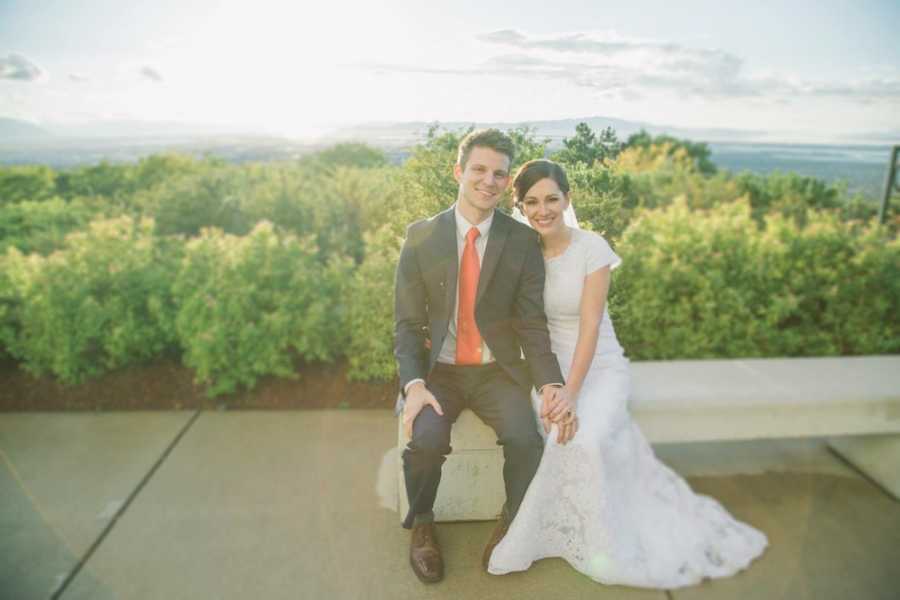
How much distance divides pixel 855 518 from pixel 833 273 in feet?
6.26

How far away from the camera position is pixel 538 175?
2.64 m

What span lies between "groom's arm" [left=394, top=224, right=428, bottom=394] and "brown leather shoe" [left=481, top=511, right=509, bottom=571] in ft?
2.41

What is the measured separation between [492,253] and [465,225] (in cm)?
20

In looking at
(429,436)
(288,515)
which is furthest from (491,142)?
(288,515)

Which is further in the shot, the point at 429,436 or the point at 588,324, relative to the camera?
the point at 588,324

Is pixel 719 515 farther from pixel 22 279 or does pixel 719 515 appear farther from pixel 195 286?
pixel 22 279

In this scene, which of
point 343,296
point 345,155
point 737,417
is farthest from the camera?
point 345,155

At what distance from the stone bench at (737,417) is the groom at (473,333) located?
202mm

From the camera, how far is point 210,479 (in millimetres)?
3312

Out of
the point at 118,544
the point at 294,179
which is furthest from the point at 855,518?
the point at 294,179

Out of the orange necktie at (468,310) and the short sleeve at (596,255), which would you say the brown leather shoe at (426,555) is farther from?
the short sleeve at (596,255)

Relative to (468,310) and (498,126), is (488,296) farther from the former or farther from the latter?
(498,126)

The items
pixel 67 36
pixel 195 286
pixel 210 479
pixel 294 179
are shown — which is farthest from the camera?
pixel 294 179

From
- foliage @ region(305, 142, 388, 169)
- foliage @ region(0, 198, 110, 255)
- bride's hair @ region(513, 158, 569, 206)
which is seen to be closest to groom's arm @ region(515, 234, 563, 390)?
bride's hair @ region(513, 158, 569, 206)
